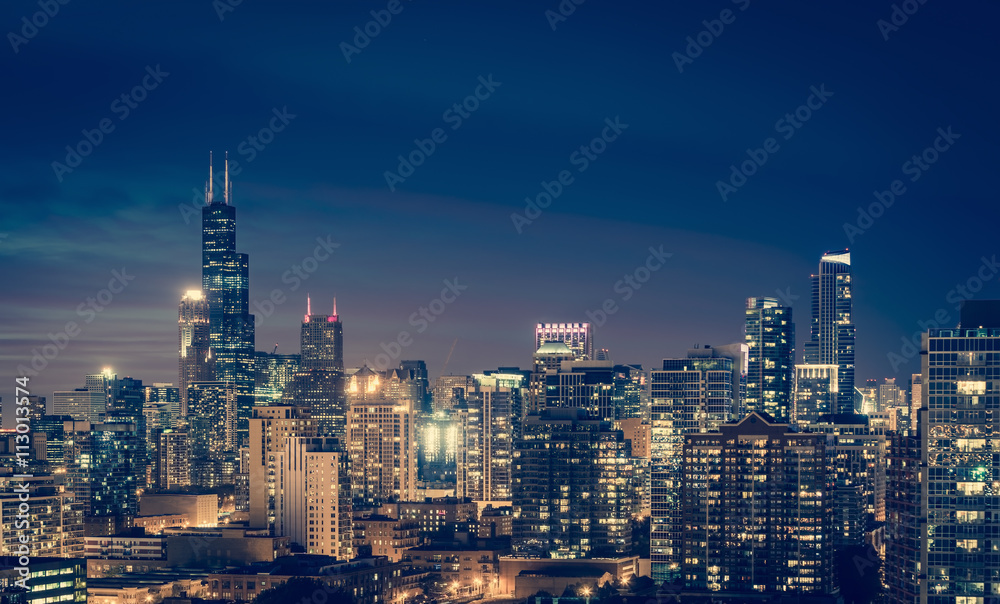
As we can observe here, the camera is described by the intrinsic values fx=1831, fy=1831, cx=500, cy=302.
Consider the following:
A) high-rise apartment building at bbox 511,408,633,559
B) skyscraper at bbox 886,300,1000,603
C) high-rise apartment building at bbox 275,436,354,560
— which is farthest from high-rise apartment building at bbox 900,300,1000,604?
high-rise apartment building at bbox 275,436,354,560

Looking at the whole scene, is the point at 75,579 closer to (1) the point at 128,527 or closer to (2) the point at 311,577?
(2) the point at 311,577

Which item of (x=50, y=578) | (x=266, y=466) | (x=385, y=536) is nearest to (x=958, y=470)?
(x=50, y=578)

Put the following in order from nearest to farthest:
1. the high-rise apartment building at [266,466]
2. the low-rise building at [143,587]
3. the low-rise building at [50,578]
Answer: the low-rise building at [50,578]
the low-rise building at [143,587]
the high-rise apartment building at [266,466]

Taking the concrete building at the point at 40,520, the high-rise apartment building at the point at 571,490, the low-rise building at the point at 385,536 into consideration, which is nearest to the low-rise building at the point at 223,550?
the concrete building at the point at 40,520

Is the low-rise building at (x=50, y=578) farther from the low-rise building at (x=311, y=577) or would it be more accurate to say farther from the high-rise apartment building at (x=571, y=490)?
the high-rise apartment building at (x=571, y=490)

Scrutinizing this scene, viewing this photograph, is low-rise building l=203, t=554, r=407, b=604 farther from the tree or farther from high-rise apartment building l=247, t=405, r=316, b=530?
high-rise apartment building l=247, t=405, r=316, b=530

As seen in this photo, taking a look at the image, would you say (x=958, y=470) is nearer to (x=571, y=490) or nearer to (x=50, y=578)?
(x=50, y=578)

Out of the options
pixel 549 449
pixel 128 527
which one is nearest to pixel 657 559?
pixel 549 449
